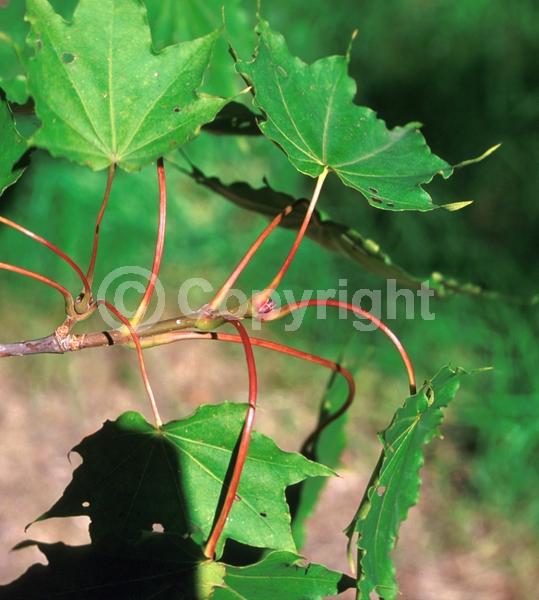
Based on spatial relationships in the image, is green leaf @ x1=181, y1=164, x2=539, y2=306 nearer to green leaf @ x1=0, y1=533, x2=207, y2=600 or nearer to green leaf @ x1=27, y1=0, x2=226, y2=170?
green leaf @ x1=27, y1=0, x2=226, y2=170

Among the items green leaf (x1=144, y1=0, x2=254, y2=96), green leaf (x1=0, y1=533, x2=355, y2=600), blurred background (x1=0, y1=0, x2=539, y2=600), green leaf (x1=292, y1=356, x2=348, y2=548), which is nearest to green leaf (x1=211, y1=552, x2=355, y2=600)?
green leaf (x1=0, y1=533, x2=355, y2=600)

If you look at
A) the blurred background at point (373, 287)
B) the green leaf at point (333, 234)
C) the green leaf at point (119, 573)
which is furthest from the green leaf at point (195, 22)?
the blurred background at point (373, 287)

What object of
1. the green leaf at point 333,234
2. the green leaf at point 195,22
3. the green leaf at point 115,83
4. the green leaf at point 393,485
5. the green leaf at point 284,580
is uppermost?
the green leaf at point 195,22

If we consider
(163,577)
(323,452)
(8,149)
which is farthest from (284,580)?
(8,149)

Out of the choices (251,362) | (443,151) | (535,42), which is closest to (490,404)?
(443,151)

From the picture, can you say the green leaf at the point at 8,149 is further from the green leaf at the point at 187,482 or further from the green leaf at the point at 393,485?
the green leaf at the point at 393,485

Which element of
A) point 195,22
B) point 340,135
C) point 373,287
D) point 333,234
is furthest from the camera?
point 373,287

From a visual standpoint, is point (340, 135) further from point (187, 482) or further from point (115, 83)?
point (187, 482)
